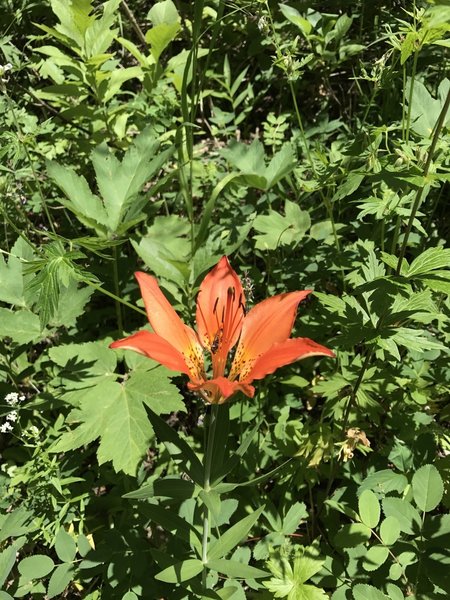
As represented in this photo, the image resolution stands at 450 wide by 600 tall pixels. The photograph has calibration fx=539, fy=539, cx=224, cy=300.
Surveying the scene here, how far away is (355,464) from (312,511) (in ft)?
0.76

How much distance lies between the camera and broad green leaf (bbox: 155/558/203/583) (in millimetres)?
1431

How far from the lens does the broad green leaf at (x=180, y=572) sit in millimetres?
1431

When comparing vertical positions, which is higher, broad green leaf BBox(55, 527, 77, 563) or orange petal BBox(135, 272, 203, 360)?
orange petal BBox(135, 272, 203, 360)

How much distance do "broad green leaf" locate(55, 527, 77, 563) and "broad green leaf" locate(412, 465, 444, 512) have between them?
110cm

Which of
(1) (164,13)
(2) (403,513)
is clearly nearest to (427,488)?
(2) (403,513)

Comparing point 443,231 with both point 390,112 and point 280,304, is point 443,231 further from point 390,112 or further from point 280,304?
point 280,304

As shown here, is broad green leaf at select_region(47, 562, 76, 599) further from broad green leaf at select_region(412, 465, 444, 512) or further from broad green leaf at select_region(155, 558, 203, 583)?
broad green leaf at select_region(412, 465, 444, 512)

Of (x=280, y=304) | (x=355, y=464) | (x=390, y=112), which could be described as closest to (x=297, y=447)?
(x=355, y=464)

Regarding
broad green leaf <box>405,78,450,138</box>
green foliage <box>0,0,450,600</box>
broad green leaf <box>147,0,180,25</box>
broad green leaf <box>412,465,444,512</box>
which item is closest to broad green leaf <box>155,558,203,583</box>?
green foliage <box>0,0,450,600</box>

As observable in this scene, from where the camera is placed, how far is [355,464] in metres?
1.98

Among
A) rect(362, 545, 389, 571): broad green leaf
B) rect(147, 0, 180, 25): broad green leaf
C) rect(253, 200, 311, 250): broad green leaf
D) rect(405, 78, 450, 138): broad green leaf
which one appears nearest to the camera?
rect(362, 545, 389, 571): broad green leaf

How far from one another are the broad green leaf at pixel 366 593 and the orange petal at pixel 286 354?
0.77 metres

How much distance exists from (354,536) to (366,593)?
0.50 feet

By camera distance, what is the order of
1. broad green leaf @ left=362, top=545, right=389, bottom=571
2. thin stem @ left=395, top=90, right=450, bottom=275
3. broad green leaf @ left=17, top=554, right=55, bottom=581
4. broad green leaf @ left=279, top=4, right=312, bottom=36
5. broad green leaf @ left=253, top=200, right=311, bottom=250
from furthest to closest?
broad green leaf @ left=279, top=4, right=312, bottom=36, broad green leaf @ left=253, top=200, right=311, bottom=250, broad green leaf @ left=17, top=554, right=55, bottom=581, broad green leaf @ left=362, top=545, right=389, bottom=571, thin stem @ left=395, top=90, right=450, bottom=275
